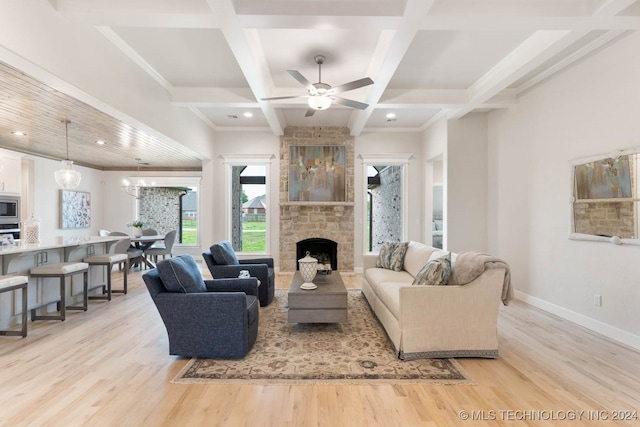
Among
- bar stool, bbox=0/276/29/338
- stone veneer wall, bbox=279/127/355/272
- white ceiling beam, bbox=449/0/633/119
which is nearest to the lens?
white ceiling beam, bbox=449/0/633/119

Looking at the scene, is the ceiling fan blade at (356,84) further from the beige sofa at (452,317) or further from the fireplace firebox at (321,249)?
the fireplace firebox at (321,249)

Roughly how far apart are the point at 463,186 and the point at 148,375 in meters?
5.19

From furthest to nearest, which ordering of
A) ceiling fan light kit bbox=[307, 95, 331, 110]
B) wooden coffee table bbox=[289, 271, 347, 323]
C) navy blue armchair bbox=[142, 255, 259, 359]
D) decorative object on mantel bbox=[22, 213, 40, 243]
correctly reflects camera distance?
decorative object on mantel bbox=[22, 213, 40, 243] < ceiling fan light kit bbox=[307, 95, 331, 110] < wooden coffee table bbox=[289, 271, 347, 323] < navy blue armchair bbox=[142, 255, 259, 359]

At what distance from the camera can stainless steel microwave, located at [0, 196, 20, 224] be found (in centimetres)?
621

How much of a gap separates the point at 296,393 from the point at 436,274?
5.07ft

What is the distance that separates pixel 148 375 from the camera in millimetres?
2578

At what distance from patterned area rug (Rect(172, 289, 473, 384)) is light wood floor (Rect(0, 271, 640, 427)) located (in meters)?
0.10

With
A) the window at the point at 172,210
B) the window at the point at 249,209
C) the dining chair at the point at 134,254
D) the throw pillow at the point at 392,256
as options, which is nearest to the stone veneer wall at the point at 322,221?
the window at the point at 249,209

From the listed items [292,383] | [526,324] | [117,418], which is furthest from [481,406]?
[117,418]

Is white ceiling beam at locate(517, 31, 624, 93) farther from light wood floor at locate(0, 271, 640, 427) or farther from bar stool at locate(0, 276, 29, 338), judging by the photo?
bar stool at locate(0, 276, 29, 338)

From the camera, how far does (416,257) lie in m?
4.24

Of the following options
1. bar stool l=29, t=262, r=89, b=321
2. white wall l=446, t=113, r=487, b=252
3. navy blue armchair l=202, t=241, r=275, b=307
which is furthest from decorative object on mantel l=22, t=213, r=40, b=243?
white wall l=446, t=113, r=487, b=252

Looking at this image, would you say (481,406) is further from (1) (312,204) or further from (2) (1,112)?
(2) (1,112)

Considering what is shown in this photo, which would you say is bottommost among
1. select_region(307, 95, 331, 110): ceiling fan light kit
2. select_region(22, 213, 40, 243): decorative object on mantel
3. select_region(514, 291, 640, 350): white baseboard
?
Result: select_region(514, 291, 640, 350): white baseboard
